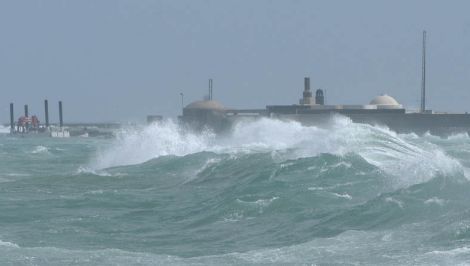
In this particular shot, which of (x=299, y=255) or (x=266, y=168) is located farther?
(x=266, y=168)

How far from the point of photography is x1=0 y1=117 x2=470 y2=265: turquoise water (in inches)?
590

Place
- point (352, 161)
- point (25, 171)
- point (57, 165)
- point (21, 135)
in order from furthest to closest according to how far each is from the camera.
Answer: point (21, 135) → point (57, 165) → point (25, 171) → point (352, 161)

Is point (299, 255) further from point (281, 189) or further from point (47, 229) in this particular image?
point (281, 189)

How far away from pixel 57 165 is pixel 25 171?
4.76 metres

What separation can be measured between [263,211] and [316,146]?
34.5 ft

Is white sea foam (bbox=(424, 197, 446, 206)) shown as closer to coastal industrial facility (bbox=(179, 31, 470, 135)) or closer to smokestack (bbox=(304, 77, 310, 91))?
coastal industrial facility (bbox=(179, 31, 470, 135))

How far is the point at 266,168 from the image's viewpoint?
1035 inches

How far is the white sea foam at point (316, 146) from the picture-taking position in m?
22.5

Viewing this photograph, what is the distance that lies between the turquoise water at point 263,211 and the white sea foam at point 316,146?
0.30 feet

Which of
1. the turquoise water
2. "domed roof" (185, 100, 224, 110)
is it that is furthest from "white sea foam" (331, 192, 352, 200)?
"domed roof" (185, 100, 224, 110)

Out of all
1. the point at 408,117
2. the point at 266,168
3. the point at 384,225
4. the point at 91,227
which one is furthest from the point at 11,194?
the point at 408,117

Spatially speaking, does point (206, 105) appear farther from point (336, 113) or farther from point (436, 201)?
point (436, 201)

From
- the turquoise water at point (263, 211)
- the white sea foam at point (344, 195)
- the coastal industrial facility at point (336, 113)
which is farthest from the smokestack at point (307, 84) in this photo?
the white sea foam at point (344, 195)

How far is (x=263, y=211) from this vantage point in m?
19.6
